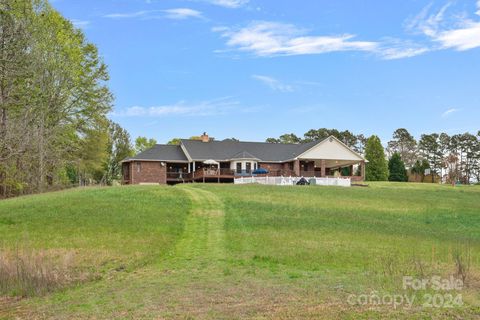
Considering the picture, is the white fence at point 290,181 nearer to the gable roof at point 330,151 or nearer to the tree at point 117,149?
the gable roof at point 330,151

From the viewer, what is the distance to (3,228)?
54.5 ft

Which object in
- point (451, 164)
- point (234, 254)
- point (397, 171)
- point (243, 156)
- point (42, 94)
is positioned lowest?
point (234, 254)

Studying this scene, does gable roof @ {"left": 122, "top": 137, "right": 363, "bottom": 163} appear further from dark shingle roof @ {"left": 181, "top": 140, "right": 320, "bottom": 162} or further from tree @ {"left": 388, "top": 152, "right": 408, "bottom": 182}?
tree @ {"left": 388, "top": 152, "right": 408, "bottom": 182}

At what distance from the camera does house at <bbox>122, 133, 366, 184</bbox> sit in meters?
46.3

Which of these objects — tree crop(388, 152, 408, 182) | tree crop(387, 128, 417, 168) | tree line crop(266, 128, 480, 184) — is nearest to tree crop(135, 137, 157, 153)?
tree line crop(266, 128, 480, 184)

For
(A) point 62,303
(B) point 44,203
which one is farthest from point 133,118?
(A) point 62,303

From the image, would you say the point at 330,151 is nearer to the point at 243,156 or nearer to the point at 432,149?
the point at 243,156

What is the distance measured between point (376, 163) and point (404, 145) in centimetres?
3971

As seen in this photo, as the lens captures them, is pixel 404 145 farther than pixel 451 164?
Yes

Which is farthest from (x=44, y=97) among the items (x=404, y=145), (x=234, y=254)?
(x=404, y=145)

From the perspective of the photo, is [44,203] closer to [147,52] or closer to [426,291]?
[147,52]

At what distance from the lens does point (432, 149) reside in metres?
88.9

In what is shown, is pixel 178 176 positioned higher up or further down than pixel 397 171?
further down

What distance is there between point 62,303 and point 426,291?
6.33 m
